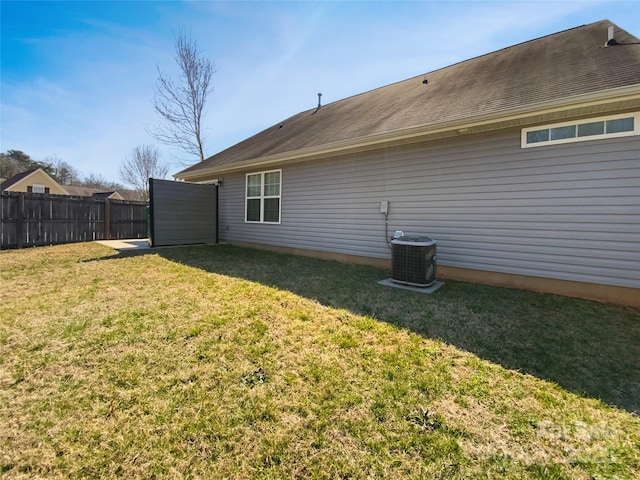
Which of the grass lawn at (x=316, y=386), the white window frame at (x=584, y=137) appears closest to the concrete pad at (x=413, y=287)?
the grass lawn at (x=316, y=386)

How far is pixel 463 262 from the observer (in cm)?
507

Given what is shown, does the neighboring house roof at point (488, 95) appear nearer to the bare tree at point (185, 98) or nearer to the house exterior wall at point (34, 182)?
the bare tree at point (185, 98)

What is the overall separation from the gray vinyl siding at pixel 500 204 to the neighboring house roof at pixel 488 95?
479mm

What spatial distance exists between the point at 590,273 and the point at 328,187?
4.99 m

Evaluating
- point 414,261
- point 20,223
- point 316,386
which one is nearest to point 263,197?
point 414,261

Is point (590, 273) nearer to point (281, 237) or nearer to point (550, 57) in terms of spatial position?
point (550, 57)

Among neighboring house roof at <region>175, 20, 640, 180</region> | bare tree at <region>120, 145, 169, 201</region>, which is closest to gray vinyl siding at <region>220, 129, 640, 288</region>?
neighboring house roof at <region>175, 20, 640, 180</region>

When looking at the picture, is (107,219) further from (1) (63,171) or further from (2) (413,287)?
(1) (63,171)

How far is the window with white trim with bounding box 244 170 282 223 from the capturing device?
8203 mm

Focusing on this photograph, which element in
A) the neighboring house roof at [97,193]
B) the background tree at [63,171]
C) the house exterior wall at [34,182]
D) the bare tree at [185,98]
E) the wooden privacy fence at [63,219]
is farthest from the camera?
the background tree at [63,171]

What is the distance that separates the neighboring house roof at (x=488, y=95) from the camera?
3.84 m

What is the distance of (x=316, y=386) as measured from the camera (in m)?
2.16

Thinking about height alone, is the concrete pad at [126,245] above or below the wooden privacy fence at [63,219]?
below

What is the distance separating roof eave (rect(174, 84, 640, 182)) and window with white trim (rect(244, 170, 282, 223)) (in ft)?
2.90
